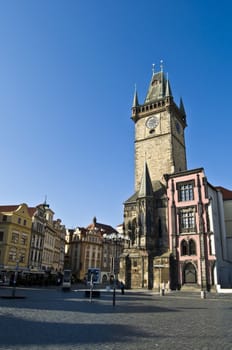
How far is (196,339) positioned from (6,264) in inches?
1891

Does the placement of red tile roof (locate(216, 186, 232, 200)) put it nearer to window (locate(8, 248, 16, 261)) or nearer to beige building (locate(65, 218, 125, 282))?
beige building (locate(65, 218, 125, 282))

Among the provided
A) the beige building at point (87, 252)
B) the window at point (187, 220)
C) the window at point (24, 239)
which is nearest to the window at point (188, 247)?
the window at point (187, 220)

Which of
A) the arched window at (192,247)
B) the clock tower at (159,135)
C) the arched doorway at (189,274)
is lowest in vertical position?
the arched doorway at (189,274)

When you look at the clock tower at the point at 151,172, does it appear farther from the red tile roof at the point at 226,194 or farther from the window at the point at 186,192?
the red tile roof at the point at 226,194

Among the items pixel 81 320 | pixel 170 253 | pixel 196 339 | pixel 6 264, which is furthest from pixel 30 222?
pixel 196 339

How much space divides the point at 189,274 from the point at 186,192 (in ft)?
38.2

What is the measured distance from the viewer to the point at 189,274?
1606 inches

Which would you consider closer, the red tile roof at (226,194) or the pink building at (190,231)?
the pink building at (190,231)

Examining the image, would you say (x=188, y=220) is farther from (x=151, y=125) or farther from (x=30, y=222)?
(x=30, y=222)

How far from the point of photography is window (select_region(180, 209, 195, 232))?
4250 centimetres

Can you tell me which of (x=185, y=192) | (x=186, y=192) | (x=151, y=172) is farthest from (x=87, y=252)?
(x=186, y=192)

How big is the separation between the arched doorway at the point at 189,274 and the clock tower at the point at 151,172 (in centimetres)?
409

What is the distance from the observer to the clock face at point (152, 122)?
5675cm

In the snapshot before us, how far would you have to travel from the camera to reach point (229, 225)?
47.5 metres
